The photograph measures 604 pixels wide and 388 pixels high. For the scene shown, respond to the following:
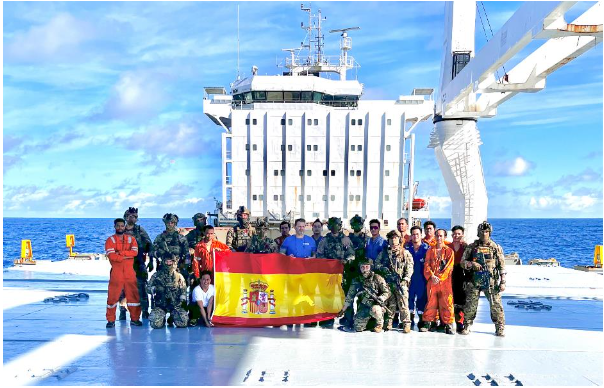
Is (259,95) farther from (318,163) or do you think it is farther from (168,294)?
(168,294)

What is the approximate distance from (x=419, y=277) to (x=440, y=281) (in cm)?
54

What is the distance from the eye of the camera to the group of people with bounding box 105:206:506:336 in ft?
27.1

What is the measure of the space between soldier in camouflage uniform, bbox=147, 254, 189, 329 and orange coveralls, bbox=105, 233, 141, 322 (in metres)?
0.29

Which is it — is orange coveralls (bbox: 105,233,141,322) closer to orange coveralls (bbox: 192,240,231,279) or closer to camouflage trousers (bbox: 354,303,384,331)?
orange coveralls (bbox: 192,240,231,279)

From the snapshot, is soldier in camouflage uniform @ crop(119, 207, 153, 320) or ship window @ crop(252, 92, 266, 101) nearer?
soldier in camouflage uniform @ crop(119, 207, 153, 320)

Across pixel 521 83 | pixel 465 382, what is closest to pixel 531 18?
pixel 521 83

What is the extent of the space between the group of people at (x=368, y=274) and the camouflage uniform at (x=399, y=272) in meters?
0.01

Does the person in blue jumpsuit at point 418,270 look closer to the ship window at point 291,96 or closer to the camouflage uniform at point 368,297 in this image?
the camouflage uniform at point 368,297

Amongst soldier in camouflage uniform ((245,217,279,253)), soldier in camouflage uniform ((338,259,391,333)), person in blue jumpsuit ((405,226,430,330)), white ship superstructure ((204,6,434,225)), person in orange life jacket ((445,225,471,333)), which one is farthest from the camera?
white ship superstructure ((204,6,434,225))

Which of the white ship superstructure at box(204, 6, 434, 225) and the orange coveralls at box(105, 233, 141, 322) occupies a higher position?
the white ship superstructure at box(204, 6, 434, 225)

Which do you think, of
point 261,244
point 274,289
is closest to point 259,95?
point 261,244

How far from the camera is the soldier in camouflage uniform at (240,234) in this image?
9.76 meters

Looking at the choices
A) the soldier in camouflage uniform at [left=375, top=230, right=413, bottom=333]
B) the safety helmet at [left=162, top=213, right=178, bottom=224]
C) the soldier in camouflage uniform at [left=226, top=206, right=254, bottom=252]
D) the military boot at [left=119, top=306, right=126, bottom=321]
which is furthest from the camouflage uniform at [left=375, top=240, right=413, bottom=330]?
the military boot at [left=119, top=306, right=126, bottom=321]

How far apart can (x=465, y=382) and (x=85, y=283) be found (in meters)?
10.3
